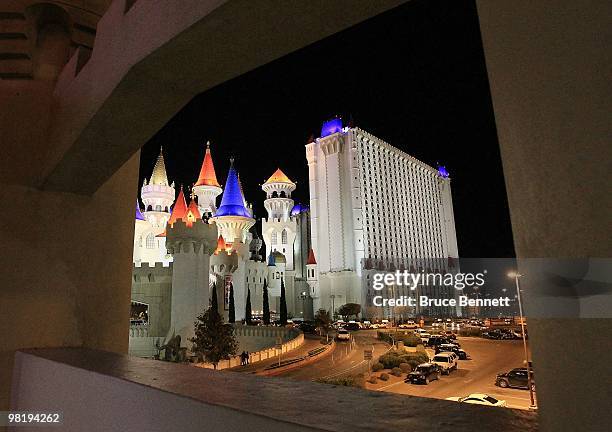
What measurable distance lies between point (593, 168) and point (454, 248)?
7040 centimetres

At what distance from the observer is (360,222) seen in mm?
45094

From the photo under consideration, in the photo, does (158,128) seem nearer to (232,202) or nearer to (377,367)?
(377,367)

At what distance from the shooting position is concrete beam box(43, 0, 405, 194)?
2049 mm

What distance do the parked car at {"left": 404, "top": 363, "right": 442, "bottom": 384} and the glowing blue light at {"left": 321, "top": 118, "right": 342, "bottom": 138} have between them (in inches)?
1457

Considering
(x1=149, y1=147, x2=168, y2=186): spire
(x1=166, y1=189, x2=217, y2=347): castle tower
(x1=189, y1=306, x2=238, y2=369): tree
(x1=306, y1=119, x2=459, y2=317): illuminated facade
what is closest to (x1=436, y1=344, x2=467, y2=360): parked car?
(x1=189, y1=306, x2=238, y2=369): tree

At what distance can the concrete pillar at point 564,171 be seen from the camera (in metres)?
1.01

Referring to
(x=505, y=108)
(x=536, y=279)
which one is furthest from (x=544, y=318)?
(x=505, y=108)

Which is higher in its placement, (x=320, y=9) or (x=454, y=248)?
(x=454, y=248)

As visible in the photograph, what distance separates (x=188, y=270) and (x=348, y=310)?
22.5 meters

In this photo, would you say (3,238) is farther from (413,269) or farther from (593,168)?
(413,269)

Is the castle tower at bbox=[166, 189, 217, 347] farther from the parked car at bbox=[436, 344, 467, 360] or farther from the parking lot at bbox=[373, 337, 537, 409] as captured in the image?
the parked car at bbox=[436, 344, 467, 360]

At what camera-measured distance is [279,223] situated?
4716cm

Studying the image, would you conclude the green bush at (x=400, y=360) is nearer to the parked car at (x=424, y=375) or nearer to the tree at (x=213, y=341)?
the parked car at (x=424, y=375)

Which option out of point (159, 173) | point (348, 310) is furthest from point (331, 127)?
point (348, 310)
